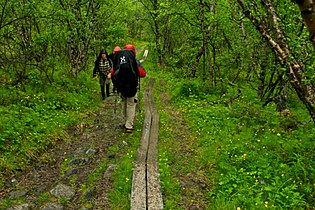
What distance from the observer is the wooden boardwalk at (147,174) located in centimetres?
523

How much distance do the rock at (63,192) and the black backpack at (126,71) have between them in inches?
140

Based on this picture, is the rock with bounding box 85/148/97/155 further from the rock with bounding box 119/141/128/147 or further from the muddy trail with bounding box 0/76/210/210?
the rock with bounding box 119/141/128/147

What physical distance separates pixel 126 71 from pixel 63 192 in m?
3.89

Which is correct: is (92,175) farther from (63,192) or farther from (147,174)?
(147,174)

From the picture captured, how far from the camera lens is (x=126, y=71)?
8.45m

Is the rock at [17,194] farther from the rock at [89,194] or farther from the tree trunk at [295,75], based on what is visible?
the tree trunk at [295,75]

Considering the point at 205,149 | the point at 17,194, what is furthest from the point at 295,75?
the point at 17,194

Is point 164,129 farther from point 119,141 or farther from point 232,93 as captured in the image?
point 232,93

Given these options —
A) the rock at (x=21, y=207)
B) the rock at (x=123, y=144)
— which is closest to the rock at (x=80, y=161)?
the rock at (x=123, y=144)

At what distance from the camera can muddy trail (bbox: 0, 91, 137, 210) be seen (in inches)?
221

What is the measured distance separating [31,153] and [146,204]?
384 centimetres

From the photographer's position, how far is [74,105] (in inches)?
447

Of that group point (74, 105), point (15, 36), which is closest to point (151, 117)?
point (74, 105)

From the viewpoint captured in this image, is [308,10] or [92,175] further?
[92,175]
